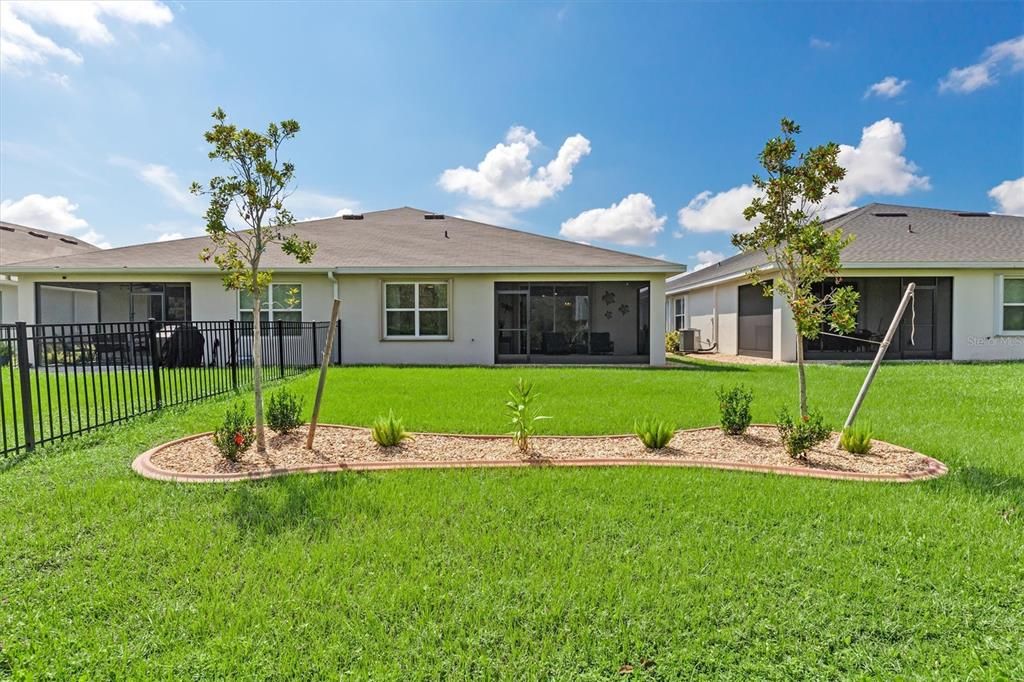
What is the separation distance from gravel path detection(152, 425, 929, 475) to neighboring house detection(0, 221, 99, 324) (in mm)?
14254

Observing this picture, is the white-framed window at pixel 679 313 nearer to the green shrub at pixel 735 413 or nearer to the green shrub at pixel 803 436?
the green shrub at pixel 735 413

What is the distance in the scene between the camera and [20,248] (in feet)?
68.0

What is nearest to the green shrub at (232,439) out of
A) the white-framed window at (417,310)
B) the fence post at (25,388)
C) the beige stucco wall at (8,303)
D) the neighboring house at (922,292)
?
the fence post at (25,388)

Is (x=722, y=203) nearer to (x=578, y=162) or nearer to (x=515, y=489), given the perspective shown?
(x=578, y=162)

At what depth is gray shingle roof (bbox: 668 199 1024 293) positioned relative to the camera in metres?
15.3

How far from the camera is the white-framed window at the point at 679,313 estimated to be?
2567cm

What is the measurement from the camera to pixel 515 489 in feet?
13.4

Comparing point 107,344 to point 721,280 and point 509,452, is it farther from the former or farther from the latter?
point 721,280

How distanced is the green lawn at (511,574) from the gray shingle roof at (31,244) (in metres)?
21.6

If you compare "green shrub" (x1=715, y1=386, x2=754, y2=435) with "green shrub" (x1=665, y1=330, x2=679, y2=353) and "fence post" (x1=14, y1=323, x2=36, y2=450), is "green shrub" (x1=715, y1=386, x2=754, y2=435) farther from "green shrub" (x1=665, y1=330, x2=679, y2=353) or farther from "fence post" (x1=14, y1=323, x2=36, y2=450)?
"green shrub" (x1=665, y1=330, x2=679, y2=353)

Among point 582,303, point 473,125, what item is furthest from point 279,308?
point 582,303

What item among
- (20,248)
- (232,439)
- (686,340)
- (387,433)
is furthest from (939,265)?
(20,248)

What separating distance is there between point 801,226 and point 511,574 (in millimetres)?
5201

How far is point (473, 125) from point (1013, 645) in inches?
606
